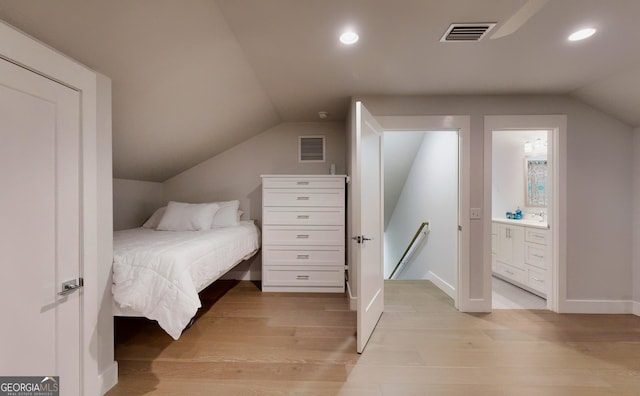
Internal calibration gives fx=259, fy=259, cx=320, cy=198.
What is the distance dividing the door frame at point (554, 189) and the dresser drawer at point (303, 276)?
162 cm

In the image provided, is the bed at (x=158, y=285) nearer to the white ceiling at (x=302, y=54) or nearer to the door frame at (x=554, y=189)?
the white ceiling at (x=302, y=54)

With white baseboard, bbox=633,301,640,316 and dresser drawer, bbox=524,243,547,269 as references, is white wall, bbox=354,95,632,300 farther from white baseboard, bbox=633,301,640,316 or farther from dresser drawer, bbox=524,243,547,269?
dresser drawer, bbox=524,243,547,269

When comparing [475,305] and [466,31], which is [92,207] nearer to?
[466,31]

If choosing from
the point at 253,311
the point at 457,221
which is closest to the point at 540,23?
the point at 457,221

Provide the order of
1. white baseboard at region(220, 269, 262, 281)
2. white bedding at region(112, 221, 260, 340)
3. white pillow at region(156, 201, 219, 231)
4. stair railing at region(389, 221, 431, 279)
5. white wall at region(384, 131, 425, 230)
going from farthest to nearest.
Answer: white wall at region(384, 131, 425, 230) < stair railing at region(389, 221, 431, 279) < white baseboard at region(220, 269, 262, 281) < white pillow at region(156, 201, 219, 231) < white bedding at region(112, 221, 260, 340)

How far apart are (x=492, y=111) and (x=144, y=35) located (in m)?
3.08

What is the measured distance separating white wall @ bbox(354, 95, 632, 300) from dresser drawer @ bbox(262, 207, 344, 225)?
5.09 feet

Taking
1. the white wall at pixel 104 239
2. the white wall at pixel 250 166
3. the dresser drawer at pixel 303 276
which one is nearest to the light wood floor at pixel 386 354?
the white wall at pixel 104 239

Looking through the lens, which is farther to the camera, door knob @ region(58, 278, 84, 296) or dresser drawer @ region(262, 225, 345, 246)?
dresser drawer @ region(262, 225, 345, 246)

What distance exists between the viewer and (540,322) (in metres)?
2.47

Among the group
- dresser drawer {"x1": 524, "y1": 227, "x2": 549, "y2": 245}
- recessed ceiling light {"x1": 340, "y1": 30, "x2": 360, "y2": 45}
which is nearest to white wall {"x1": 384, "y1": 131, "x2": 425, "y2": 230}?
dresser drawer {"x1": 524, "y1": 227, "x2": 549, "y2": 245}

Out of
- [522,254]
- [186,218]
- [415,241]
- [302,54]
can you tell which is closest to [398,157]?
[415,241]

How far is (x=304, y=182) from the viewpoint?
3.25 meters

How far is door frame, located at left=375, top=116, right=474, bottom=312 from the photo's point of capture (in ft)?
8.84
